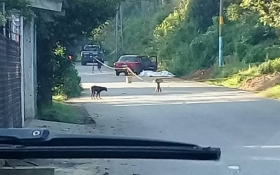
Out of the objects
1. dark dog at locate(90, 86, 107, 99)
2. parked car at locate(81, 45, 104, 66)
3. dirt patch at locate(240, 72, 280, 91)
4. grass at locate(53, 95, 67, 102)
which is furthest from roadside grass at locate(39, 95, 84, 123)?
parked car at locate(81, 45, 104, 66)

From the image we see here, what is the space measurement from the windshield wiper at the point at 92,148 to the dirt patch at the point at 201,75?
130 ft

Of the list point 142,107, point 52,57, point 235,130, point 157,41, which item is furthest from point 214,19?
point 235,130

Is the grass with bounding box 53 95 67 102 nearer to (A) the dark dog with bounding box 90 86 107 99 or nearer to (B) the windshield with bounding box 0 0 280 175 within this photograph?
(B) the windshield with bounding box 0 0 280 175

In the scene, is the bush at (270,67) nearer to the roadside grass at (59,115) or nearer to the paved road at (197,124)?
the paved road at (197,124)

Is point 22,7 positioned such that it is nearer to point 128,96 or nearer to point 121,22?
point 128,96

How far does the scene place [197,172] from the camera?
1014 cm

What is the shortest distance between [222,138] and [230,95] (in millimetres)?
14137

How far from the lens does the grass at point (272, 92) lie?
2701cm

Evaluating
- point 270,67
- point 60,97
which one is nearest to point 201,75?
point 270,67

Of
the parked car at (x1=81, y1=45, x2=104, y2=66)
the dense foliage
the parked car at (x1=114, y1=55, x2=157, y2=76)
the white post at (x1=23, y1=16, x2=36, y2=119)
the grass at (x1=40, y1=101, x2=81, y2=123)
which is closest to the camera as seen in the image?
the white post at (x1=23, y1=16, x2=36, y2=119)

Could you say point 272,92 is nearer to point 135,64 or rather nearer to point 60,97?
point 60,97

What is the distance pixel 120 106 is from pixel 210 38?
22.9 metres

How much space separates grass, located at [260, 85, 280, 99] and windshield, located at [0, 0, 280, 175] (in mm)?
106

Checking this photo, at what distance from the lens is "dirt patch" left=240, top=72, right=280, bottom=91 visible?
101ft
